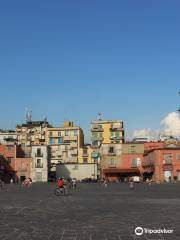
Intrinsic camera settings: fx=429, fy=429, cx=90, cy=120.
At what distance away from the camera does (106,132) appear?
14512 centimetres

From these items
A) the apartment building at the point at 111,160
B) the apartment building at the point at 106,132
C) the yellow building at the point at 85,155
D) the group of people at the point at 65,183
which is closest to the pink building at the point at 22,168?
the apartment building at the point at 111,160

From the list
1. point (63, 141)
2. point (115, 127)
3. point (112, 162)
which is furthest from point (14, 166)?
point (115, 127)

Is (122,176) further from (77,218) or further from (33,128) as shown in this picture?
(77,218)

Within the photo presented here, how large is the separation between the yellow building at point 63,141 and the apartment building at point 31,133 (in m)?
5.56

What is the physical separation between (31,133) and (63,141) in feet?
53.8

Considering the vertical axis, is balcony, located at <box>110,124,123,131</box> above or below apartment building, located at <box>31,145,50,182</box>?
above

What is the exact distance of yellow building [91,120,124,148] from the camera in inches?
5684

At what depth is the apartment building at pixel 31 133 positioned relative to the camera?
149 metres

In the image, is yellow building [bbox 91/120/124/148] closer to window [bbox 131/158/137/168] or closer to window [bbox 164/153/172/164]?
window [bbox 131/158/137/168]

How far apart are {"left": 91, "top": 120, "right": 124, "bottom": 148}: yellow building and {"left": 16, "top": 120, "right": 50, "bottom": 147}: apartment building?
685 inches

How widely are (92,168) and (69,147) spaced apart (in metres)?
22.8

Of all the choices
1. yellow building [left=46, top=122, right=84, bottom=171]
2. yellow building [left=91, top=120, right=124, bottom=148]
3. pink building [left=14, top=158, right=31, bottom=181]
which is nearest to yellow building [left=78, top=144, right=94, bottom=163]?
yellow building [left=46, top=122, right=84, bottom=171]

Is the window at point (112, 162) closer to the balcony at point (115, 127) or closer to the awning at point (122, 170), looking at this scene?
the awning at point (122, 170)

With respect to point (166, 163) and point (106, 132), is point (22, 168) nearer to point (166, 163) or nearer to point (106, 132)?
point (166, 163)
